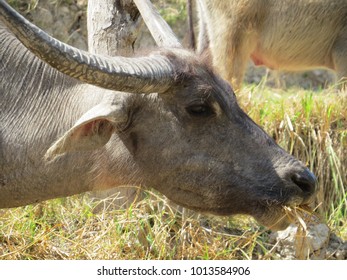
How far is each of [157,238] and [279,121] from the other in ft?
7.29

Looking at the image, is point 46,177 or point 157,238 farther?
point 157,238

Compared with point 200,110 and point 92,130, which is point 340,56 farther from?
point 92,130

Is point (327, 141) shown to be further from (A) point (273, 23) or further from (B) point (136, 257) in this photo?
(B) point (136, 257)

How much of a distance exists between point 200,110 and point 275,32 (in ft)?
13.2

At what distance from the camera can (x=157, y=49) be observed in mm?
3926

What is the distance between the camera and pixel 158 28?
168 inches

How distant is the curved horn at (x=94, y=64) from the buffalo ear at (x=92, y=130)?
192 millimetres

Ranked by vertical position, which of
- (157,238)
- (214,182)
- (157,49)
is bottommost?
(157,238)

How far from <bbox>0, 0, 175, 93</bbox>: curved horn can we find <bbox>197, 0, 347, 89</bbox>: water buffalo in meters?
3.67

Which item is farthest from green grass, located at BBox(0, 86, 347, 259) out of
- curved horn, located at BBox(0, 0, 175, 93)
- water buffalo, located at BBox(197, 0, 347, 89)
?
water buffalo, located at BBox(197, 0, 347, 89)

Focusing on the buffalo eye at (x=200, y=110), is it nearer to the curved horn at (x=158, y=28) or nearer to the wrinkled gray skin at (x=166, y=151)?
the wrinkled gray skin at (x=166, y=151)

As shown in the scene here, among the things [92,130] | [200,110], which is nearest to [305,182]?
[200,110]
